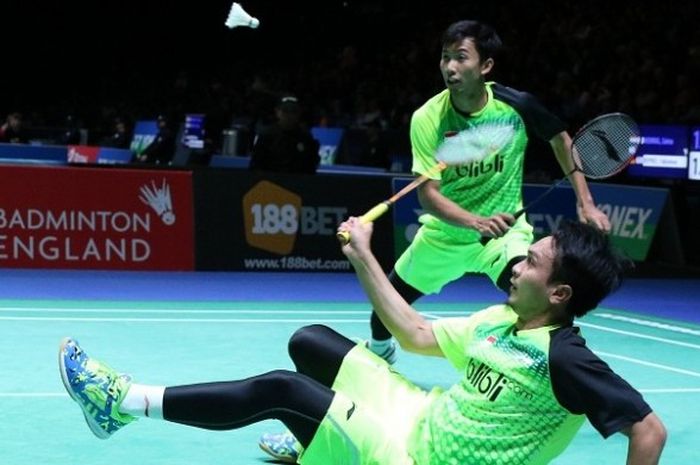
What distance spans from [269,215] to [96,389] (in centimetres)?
779

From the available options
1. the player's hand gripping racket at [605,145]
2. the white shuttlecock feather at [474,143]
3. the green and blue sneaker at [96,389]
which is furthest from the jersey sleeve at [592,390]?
the white shuttlecock feather at [474,143]

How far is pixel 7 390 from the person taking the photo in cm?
622

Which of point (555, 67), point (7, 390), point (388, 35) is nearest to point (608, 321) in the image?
point (7, 390)

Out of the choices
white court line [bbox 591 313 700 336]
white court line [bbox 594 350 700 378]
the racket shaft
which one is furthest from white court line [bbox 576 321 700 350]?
the racket shaft

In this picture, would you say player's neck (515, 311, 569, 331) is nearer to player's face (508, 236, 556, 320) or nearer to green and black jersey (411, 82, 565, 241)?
player's face (508, 236, 556, 320)

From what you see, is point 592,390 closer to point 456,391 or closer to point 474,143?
point 456,391

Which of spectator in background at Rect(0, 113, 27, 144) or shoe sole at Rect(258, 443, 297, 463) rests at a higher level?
shoe sole at Rect(258, 443, 297, 463)

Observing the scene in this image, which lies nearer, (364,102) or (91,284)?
(91,284)

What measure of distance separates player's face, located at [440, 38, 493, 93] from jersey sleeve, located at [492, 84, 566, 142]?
307 mm

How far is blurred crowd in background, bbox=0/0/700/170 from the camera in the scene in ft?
53.5

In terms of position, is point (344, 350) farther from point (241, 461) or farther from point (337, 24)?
point (337, 24)

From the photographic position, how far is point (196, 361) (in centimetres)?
723

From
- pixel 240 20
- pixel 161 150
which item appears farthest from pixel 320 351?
pixel 161 150

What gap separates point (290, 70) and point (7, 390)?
19645 mm
